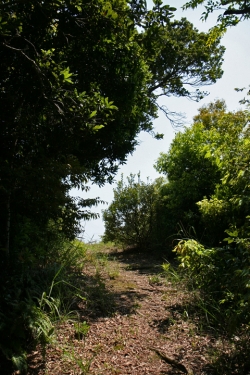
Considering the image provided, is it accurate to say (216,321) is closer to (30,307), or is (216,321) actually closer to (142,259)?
(30,307)

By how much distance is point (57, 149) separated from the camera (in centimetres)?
467

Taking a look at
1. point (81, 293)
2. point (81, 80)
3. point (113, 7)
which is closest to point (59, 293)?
point (81, 293)

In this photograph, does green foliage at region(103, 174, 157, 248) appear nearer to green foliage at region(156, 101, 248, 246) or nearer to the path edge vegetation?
green foliage at region(156, 101, 248, 246)

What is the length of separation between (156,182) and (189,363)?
20.2 feet

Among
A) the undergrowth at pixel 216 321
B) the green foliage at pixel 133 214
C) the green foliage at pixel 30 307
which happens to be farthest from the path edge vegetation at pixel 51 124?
the green foliage at pixel 133 214

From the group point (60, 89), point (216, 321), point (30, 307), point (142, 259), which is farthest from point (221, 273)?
point (142, 259)

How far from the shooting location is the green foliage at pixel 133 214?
28.6ft

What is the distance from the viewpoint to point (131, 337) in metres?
3.44

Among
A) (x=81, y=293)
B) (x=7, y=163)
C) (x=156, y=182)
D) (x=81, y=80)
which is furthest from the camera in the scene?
(x=156, y=182)

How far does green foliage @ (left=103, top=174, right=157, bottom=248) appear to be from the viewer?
28.6ft

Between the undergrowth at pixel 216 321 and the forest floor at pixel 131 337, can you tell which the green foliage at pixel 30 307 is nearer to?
the forest floor at pixel 131 337

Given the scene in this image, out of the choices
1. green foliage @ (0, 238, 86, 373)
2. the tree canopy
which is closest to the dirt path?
green foliage @ (0, 238, 86, 373)

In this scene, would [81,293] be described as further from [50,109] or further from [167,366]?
[50,109]

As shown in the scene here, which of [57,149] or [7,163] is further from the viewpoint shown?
[57,149]
